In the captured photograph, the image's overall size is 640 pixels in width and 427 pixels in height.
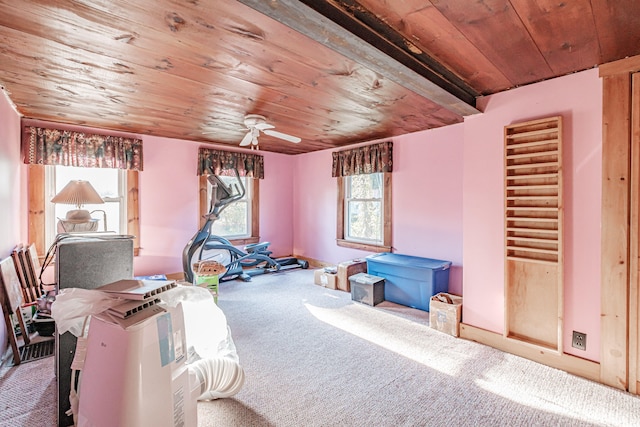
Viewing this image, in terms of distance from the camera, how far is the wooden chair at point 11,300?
93.2 inches

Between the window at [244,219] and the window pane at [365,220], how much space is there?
174 cm

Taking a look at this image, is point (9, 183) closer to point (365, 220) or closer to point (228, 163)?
point (228, 163)

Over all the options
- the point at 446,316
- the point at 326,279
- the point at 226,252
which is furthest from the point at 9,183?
the point at 446,316

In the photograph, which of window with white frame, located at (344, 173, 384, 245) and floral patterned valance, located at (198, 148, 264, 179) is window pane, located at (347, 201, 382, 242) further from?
floral patterned valance, located at (198, 148, 264, 179)

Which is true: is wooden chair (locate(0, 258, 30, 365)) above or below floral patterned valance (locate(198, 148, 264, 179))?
below

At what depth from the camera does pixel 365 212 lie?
16.4ft

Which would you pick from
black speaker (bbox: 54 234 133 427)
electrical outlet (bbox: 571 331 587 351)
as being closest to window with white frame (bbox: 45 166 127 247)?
black speaker (bbox: 54 234 133 427)

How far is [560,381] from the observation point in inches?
84.8

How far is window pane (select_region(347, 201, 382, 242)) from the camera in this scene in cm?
483

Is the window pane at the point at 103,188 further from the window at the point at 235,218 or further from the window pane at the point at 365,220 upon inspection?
the window pane at the point at 365,220

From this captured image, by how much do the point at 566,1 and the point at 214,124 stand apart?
338 cm

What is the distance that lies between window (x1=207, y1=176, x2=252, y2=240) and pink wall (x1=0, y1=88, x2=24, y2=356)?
2.45 metres

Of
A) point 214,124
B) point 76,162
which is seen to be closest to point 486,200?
point 214,124

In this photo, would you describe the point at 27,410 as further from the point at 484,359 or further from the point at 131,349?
the point at 484,359
